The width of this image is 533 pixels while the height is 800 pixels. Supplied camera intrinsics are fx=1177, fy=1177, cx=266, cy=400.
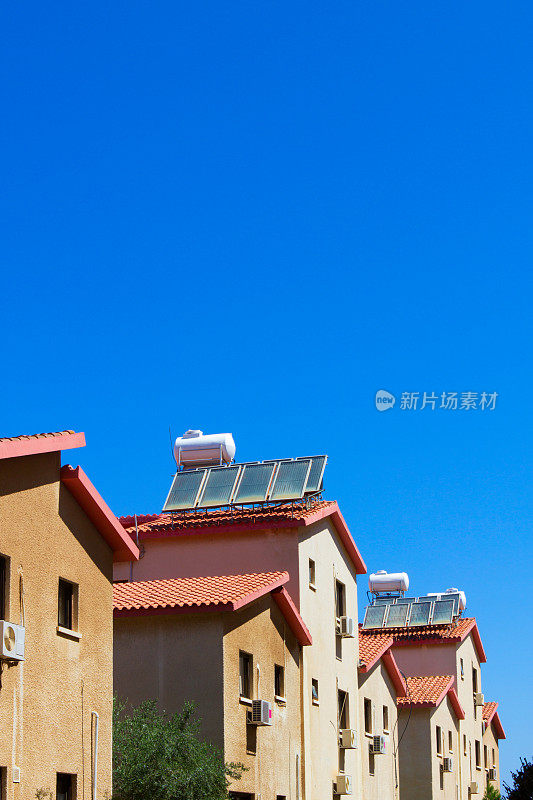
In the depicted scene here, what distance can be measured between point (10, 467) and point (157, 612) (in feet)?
26.1

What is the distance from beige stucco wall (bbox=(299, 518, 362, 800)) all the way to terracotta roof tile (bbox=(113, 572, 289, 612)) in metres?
3.60

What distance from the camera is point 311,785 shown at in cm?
2991

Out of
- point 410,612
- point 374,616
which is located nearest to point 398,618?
point 410,612

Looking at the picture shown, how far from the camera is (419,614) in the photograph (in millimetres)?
50500

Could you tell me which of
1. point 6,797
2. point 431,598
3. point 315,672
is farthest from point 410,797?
point 6,797

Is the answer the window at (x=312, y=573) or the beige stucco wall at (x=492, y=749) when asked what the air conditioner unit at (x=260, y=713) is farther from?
the beige stucco wall at (x=492, y=749)

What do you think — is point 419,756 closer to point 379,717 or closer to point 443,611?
point 379,717

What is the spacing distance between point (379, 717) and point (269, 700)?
12.5m

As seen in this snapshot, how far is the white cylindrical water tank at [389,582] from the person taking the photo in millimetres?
52031

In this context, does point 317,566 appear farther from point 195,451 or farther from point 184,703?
point 184,703

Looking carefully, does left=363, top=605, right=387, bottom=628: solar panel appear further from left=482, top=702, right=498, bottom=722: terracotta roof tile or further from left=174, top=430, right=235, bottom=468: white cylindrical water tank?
left=174, top=430, right=235, bottom=468: white cylindrical water tank

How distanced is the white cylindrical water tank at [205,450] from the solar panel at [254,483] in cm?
179

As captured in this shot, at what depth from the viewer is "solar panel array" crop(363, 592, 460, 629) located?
50281 millimetres

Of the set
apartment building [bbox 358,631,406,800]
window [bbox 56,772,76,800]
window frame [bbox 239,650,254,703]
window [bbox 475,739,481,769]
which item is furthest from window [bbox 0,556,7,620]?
window [bbox 475,739,481,769]
